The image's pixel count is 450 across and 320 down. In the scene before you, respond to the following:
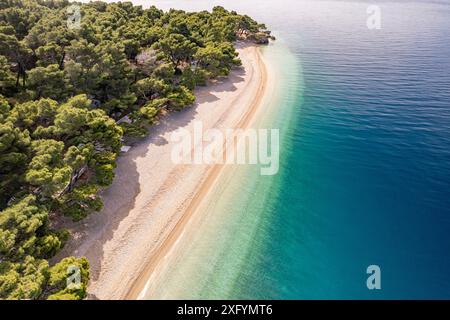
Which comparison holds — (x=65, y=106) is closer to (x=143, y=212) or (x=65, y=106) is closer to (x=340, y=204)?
(x=143, y=212)

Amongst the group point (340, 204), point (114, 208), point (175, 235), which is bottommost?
point (175, 235)

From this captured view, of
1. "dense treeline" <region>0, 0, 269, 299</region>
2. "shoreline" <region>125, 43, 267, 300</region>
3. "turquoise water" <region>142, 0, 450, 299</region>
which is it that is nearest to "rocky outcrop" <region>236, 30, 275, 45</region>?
"dense treeline" <region>0, 0, 269, 299</region>

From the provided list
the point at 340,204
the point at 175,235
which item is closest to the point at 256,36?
the point at 340,204

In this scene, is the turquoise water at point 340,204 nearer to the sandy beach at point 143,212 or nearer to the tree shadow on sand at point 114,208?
the sandy beach at point 143,212

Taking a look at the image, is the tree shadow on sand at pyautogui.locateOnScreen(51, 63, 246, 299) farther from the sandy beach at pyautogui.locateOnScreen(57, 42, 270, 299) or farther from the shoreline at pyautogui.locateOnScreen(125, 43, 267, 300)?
the shoreline at pyautogui.locateOnScreen(125, 43, 267, 300)
